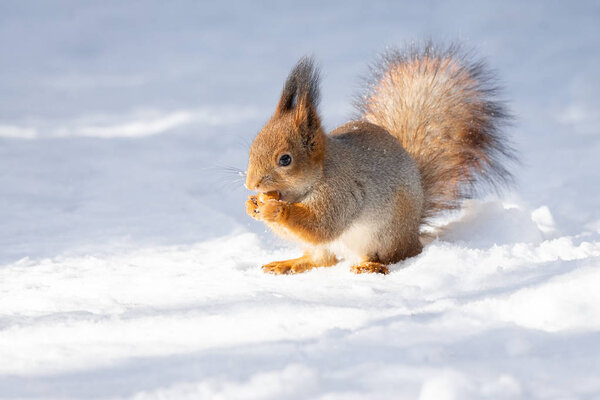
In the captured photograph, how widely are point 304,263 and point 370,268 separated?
0.33m

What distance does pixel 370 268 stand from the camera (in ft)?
8.13

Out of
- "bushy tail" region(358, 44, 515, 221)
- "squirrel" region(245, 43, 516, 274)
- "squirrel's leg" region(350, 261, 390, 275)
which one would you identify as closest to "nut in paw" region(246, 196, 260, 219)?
"squirrel" region(245, 43, 516, 274)

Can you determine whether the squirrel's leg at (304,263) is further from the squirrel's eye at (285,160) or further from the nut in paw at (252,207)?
the squirrel's eye at (285,160)

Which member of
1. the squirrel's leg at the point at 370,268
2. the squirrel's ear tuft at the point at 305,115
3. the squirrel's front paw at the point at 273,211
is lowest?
the squirrel's leg at the point at 370,268

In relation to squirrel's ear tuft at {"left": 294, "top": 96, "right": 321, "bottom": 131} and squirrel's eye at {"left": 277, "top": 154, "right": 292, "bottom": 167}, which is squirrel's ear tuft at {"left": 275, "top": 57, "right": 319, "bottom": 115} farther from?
squirrel's eye at {"left": 277, "top": 154, "right": 292, "bottom": 167}

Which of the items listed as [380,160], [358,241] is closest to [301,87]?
[380,160]

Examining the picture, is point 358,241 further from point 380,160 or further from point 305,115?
point 305,115

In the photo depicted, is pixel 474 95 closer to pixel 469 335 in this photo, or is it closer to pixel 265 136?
pixel 265 136

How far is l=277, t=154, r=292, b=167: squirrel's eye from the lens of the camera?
90.5 inches

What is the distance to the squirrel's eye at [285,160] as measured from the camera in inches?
90.5

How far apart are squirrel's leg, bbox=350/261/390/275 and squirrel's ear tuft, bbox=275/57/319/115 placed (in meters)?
0.64

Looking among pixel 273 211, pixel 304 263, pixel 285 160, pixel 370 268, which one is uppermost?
pixel 285 160

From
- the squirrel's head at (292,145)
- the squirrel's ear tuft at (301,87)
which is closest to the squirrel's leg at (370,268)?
the squirrel's head at (292,145)

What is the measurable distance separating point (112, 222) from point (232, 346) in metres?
2.23
